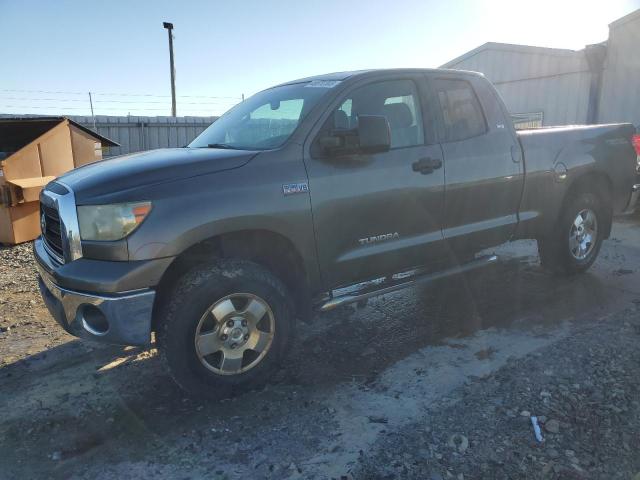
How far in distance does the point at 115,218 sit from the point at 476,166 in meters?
2.77

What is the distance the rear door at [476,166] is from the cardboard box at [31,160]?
6.05 metres

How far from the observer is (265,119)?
3.81m

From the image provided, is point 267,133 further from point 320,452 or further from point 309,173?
point 320,452

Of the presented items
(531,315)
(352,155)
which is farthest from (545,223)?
(352,155)

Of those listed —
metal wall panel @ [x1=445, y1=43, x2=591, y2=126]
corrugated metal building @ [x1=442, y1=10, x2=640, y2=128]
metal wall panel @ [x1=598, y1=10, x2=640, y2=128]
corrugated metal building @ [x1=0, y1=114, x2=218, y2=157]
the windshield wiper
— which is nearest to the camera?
the windshield wiper

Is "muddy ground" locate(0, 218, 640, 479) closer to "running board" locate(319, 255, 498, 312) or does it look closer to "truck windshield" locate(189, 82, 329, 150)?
"running board" locate(319, 255, 498, 312)

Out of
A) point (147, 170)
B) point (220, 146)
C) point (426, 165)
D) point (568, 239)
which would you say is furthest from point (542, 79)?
point (147, 170)

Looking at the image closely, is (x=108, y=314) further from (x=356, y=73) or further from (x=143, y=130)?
(x=143, y=130)

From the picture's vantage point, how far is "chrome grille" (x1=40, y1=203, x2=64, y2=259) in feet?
10.1

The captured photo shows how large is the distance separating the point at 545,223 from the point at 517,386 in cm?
221

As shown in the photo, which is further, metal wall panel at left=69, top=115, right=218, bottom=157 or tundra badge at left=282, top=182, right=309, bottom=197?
metal wall panel at left=69, top=115, right=218, bottom=157

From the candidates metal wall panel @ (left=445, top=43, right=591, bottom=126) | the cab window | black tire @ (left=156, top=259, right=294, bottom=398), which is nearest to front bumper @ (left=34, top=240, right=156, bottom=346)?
black tire @ (left=156, top=259, right=294, bottom=398)

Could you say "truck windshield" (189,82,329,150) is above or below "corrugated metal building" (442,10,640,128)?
below

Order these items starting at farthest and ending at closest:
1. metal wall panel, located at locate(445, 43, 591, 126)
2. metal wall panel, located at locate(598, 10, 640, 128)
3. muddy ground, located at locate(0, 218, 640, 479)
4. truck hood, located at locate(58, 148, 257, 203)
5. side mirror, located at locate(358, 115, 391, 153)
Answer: metal wall panel, located at locate(445, 43, 591, 126), metal wall panel, located at locate(598, 10, 640, 128), side mirror, located at locate(358, 115, 391, 153), truck hood, located at locate(58, 148, 257, 203), muddy ground, located at locate(0, 218, 640, 479)
